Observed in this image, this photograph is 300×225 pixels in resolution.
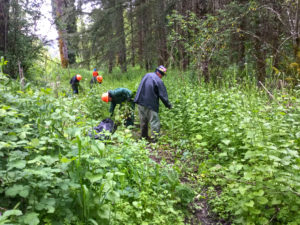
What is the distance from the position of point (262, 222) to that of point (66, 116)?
2307 mm

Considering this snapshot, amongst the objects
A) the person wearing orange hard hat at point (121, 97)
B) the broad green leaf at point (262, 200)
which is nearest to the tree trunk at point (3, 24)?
the person wearing orange hard hat at point (121, 97)

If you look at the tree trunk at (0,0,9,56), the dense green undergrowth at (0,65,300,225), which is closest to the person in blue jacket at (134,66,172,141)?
the dense green undergrowth at (0,65,300,225)

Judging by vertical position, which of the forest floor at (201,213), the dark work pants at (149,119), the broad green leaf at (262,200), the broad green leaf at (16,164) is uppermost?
the broad green leaf at (16,164)

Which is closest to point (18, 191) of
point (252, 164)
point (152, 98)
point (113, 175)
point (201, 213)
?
point (113, 175)

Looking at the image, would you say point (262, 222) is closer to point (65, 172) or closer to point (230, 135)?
point (230, 135)

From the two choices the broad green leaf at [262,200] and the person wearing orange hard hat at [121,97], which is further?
the person wearing orange hard hat at [121,97]

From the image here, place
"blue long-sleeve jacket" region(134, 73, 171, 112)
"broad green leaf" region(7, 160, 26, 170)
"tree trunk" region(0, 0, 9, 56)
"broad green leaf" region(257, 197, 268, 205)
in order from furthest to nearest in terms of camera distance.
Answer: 1. "tree trunk" region(0, 0, 9, 56)
2. "blue long-sleeve jacket" region(134, 73, 171, 112)
3. "broad green leaf" region(257, 197, 268, 205)
4. "broad green leaf" region(7, 160, 26, 170)

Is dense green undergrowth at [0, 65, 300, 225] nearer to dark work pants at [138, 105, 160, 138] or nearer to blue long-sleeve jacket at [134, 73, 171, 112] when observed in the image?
dark work pants at [138, 105, 160, 138]

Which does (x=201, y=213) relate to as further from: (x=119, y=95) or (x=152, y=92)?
(x=119, y=95)

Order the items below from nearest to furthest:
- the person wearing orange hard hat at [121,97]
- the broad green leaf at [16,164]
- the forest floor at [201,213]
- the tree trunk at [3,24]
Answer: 1. the broad green leaf at [16,164]
2. the forest floor at [201,213]
3. the person wearing orange hard hat at [121,97]
4. the tree trunk at [3,24]

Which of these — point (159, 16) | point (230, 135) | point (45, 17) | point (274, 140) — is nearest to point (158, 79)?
point (230, 135)

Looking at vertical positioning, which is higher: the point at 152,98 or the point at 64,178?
the point at 152,98

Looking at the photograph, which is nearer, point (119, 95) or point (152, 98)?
point (152, 98)

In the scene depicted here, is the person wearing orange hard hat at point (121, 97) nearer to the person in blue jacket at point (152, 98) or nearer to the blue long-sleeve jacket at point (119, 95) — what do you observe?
the blue long-sleeve jacket at point (119, 95)
